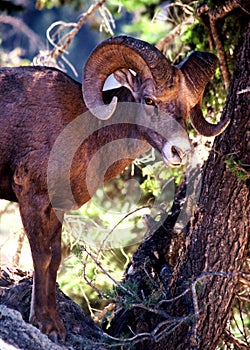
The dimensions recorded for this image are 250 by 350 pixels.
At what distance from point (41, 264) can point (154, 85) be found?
1960 millimetres

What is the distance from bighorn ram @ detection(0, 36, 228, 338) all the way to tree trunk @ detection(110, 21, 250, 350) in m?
0.26

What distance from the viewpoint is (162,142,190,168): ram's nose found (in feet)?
23.5

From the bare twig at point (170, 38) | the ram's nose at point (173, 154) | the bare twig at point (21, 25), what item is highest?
the bare twig at point (21, 25)

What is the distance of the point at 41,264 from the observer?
24.5 feet

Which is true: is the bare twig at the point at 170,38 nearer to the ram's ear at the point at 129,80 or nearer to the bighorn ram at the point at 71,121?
the bighorn ram at the point at 71,121

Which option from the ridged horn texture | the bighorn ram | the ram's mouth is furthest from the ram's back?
the ram's mouth

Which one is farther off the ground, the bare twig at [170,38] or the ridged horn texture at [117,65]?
the bare twig at [170,38]

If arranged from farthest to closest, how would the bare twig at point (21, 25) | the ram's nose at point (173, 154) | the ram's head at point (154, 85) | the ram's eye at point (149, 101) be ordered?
the bare twig at point (21, 25)
the ram's eye at point (149, 101)
the ram's head at point (154, 85)
the ram's nose at point (173, 154)

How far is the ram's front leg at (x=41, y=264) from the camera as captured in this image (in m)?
7.36

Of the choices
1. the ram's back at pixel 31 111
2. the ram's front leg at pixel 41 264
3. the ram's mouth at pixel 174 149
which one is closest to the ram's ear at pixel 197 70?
the ram's mouth at pixel 174 149

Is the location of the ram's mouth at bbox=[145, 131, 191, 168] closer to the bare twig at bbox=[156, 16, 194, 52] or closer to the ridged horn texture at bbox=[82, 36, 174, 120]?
the ridged horn texture at bbox=[82, 36, 174, 120]

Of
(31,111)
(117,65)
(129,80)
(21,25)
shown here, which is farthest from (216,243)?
(21,25)

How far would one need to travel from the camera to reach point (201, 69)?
7.74m

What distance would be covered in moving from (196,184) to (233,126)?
133cm
